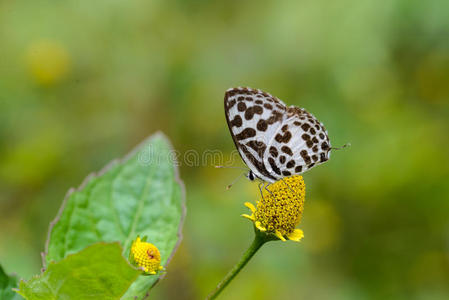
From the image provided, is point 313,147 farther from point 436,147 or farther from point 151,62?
point 151,62

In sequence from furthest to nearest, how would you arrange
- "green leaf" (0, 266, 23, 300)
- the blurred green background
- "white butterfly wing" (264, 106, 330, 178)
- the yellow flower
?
the blurred green background → "white butterfly wing" (264, 106, 330, 178) → the yellow flower → "green leaf" (0, 266, 23, 300)

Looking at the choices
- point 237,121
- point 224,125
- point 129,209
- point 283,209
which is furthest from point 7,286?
point 224,125

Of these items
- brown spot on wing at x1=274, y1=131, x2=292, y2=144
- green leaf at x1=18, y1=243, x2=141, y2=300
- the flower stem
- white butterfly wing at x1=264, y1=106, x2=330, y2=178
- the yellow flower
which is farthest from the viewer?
brown spot on wing at x1=274, y1=131, x2=292, y2=144

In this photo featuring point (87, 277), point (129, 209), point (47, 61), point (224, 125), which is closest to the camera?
point (87, 277)

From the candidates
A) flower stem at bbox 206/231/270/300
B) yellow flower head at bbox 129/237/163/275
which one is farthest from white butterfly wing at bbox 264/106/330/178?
yellow flower head at bbox 129/237/163/275

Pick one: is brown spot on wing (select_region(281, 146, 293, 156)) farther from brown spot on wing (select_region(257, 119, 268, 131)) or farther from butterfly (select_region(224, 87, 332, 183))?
brown spot on wing (select_region(257, 119, 268, 131))

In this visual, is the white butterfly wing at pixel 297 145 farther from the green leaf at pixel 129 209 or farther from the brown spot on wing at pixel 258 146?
the green leaf at pixel 129 209

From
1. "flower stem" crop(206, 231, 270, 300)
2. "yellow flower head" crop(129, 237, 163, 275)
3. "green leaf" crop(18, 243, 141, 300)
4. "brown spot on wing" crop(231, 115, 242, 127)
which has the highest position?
"brown spot on wing" crop(231, 115, 242, 127)

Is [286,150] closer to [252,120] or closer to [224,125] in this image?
[252,120]
